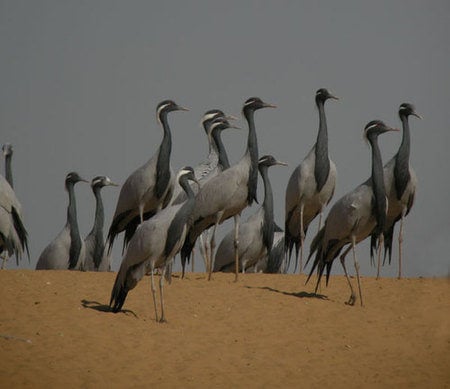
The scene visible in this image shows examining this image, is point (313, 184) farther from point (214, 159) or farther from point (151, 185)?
point (151, 185)

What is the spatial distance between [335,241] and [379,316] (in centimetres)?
133

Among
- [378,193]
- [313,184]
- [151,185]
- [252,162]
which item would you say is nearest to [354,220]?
[378,193]

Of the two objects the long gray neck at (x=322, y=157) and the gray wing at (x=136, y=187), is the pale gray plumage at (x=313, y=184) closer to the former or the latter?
the long gray neck at (x=322, y=157)

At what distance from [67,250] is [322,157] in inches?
193

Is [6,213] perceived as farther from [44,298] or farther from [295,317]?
[295,317]

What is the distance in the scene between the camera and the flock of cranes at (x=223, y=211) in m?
15.0

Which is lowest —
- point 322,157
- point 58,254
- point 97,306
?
point 97,306

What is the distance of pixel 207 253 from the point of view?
Result: 18953 mm

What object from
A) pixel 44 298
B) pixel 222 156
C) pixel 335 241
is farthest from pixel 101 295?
pixel 222 156

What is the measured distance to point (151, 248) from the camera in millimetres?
14586

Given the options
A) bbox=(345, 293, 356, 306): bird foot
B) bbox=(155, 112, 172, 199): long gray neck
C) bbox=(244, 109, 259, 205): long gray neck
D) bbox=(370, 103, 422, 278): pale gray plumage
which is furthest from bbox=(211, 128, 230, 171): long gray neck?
bbox=(345, 293, 356, 306): bird foot

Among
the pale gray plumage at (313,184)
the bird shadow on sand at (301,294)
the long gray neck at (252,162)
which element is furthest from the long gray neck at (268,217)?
the bird shadow on sand at (301,294)

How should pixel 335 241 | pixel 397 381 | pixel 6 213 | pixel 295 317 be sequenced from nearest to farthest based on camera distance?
pixel 397 381
pixel 295 317
pixel 335 241
pixel 6 213

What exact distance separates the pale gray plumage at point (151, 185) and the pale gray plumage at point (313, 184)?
7.19ft
